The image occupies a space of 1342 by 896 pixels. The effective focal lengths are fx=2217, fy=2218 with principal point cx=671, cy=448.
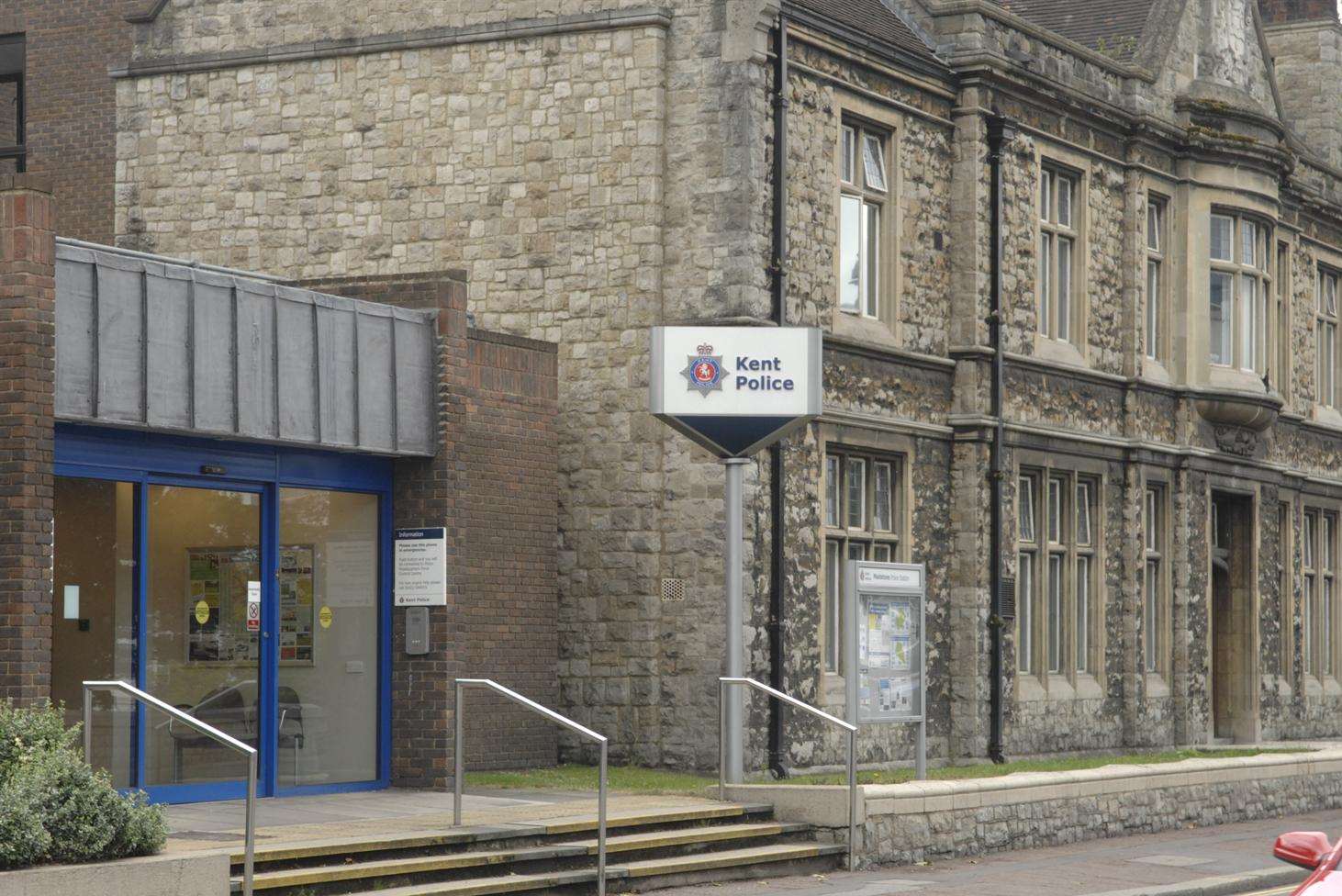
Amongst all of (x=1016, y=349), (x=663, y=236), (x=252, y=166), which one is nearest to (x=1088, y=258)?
(x=1016, y=349)

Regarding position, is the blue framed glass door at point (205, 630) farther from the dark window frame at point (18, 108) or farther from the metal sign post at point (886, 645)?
the dark window frame at point (18, 108)

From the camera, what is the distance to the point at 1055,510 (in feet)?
91.9

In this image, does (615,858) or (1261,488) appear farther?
(1261,488)

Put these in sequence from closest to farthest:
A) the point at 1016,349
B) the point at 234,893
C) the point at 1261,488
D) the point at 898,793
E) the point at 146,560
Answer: the point at 234,893 → the point at 146,560 → the point at 898,793 → the point at 1016,349 → the point at 1261,488

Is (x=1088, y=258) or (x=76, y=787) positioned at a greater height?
(x=1088, y=258)

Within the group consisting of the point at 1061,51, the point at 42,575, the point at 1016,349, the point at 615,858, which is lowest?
the point at 615,858

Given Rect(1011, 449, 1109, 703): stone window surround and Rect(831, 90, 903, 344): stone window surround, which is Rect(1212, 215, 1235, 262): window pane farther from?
Rect(831, 90, 903, 344): stone window surround

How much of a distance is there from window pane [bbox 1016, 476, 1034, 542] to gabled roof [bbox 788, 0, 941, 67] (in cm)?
543

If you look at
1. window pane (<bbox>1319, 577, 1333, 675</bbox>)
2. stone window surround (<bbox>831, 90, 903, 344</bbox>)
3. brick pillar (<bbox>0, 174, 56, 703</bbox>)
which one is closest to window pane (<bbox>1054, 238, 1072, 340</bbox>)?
stone window surround (<bbox>831, 90, 903, 344</bbox>)

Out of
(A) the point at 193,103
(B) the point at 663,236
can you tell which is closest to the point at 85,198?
(A) the point at 193,103

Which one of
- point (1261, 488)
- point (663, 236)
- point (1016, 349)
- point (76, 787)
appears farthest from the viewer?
point (1261, 488)

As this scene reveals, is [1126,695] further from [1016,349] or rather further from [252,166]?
[252,166]

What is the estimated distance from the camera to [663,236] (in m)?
22.5

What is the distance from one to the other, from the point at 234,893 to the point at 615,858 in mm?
3796
